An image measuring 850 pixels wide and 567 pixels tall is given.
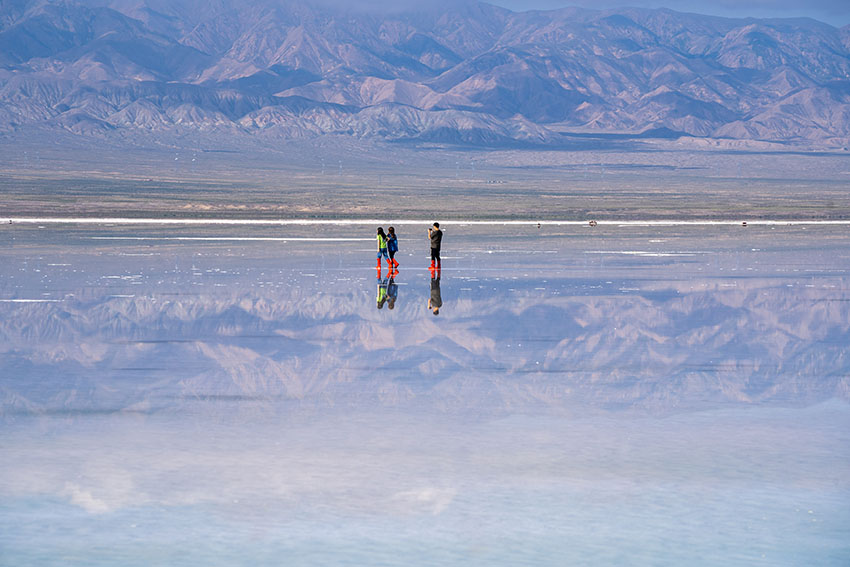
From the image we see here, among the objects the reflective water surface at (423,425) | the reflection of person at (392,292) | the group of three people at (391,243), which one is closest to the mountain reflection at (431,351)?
the reflective water surface at (423,425)

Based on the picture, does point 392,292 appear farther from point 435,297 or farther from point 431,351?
point 431,351

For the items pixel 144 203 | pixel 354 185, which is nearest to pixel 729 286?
Result: pixel 144 203

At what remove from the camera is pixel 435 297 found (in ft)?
74.8

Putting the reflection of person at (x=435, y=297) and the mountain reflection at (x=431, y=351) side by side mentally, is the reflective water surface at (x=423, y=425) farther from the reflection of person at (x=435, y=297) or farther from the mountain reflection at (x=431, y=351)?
the reflection of person at (x=435, y=297)

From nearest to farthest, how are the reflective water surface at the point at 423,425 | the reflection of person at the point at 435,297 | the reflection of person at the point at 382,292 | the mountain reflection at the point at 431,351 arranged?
the reflective water surface at the point at 423,425 → the mountain reflection at the point at 431,351 → the reflection of person at the point at 435,297 → the reflection of person at the point at 382,292

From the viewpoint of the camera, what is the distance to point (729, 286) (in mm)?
24797

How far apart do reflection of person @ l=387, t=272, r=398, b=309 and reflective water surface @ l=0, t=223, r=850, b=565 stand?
0.67ft

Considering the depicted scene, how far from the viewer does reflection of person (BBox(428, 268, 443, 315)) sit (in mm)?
20750

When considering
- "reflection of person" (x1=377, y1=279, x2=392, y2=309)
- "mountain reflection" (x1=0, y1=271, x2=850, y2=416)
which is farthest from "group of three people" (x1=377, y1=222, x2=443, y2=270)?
"mountain reflection" (x1=0, y1=271, x2=850, y2=416)

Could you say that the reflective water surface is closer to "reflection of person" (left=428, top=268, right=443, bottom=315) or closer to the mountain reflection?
the mountain reflection

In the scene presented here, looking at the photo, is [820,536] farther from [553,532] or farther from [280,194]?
[280,194]

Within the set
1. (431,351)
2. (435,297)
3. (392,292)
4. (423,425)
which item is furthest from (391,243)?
(423,425)

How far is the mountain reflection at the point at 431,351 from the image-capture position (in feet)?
40.6

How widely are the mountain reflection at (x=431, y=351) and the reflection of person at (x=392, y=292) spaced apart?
176 mm
